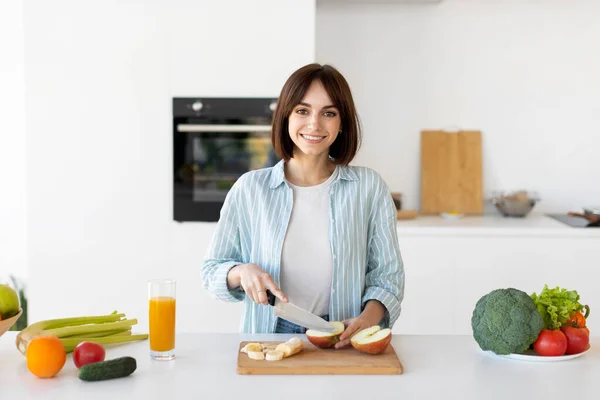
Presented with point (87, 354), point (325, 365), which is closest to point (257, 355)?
point (325, 365)

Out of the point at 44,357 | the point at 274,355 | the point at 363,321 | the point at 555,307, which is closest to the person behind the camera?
the point at 44,357

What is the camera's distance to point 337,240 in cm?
218

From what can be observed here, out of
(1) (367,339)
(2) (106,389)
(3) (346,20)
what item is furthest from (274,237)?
(3) (346,20)

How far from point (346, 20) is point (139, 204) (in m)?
1.46

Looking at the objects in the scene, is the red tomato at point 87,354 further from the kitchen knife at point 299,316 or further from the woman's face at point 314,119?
the woman's face at point 314,119

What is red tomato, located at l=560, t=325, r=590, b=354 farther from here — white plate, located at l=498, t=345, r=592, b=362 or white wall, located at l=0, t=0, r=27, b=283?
white wall, located at l=0, t=0, r=27, b=283

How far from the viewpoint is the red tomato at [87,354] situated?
1.73 meters

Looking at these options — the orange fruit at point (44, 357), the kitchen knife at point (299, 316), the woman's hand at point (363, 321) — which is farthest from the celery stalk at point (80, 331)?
the woman's hand at point (363, 321)

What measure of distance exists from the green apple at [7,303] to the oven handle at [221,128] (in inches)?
Result: 75.9

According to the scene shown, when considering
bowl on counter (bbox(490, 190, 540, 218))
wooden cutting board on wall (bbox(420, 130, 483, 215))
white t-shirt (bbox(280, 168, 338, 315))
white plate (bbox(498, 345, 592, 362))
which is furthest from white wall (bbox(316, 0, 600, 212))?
white plate (bbox(498, 345, 592, 362))

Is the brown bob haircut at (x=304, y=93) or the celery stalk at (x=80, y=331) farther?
the brown bob haircut at (x=304, y=93)

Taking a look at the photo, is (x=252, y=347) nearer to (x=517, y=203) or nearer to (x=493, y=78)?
(x=517, y=203)

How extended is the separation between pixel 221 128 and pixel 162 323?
201 cm

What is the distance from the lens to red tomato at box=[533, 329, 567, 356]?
6.04 feet
